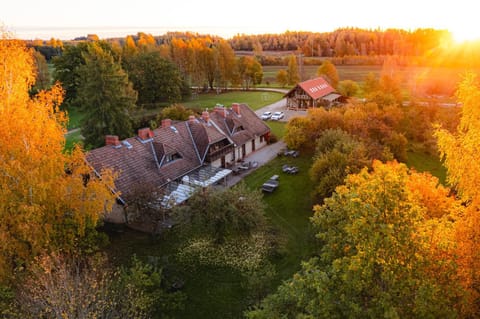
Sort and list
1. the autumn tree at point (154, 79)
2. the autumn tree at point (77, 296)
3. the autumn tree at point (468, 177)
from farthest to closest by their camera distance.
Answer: the autumn tree at point (154, 79) → the autumn tree at point (77, 296) → the autumn tree at point (468, 177)

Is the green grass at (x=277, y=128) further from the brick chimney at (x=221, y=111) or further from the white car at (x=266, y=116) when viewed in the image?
the brick chimney at (x=221, y=111)

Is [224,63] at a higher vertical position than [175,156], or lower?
higher

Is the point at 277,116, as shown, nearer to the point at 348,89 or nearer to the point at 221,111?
the point at 221,111

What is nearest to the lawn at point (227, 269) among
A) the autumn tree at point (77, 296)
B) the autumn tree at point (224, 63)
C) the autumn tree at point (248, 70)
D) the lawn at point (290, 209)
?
the lawn at point (290, 209)

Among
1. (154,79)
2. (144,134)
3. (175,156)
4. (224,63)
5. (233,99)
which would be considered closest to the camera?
(144,134)

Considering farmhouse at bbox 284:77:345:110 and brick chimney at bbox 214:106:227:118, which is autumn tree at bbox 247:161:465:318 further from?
farmhouse at bbox 284:77:345:110

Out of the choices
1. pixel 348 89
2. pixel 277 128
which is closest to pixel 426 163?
pixel 277 128

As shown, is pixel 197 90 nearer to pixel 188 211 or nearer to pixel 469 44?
pixel 469 44
